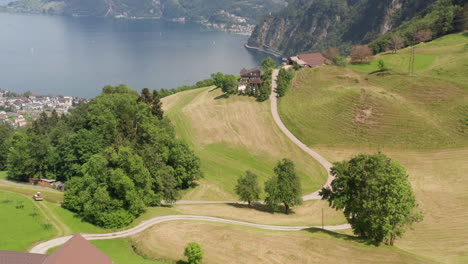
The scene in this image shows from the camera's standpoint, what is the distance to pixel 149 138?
68938mm

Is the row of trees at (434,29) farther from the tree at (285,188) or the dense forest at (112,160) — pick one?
the dense forest at (112,160)

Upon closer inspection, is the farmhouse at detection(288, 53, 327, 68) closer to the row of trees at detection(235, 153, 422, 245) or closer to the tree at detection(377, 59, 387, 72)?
the tree at detection(377, 59, 387, 72)

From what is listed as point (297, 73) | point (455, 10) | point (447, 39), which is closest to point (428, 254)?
point (297, 73)

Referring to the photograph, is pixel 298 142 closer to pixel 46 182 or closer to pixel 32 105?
pixel 46 182

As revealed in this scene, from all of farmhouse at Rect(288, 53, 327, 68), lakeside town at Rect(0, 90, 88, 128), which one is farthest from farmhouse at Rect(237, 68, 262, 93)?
lakeside town at Rect(0, 90, 88, 128)

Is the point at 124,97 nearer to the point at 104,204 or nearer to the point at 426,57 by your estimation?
the point at 104,204

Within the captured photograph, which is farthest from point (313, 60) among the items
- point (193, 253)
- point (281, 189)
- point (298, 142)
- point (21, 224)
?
point (21, 224)

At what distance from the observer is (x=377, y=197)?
41.2 metres

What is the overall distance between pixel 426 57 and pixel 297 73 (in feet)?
124

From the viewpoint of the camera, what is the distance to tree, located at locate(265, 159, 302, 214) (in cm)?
5918

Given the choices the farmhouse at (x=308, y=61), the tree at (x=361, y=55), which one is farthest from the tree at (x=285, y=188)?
the farmhouse at (x=308, y=61)

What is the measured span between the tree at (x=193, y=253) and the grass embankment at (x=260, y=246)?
1892 millimetres

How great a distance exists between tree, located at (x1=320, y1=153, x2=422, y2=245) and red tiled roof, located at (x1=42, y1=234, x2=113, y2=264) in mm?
26963

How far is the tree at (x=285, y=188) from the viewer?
59178mm
